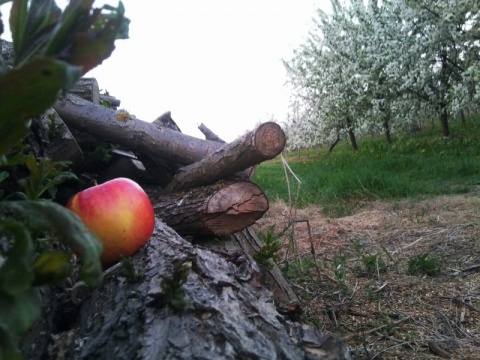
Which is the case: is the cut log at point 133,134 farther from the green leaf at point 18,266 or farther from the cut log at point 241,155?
the green leaf at point 18,266

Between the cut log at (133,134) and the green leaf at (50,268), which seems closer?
the green leaf at (50,268)

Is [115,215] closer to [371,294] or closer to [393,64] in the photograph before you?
[371,294]

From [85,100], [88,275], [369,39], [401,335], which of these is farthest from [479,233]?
[369,39]

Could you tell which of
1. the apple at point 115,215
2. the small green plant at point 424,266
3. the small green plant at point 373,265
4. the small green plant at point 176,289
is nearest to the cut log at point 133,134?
the small green plant at point 373,265

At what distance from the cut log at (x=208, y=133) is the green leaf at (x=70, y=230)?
2.77 m

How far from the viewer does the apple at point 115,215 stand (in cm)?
147

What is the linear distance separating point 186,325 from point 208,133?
2.50 m

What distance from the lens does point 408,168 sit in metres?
7.46

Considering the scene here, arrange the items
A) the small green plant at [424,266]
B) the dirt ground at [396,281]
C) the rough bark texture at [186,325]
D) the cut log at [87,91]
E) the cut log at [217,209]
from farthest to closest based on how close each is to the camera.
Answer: the cut log at [87,91], the small green plant at [424,266], the cut log at [217,209], the dirt ground at [396,281], the rough bark texture at [186,325]

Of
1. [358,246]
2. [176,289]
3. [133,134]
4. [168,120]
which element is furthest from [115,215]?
[358,246]

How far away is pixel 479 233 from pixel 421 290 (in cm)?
125

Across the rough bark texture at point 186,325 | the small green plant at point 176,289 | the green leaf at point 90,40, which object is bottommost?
the rough bark texture at point 186,325

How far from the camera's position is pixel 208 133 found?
3.45 metres

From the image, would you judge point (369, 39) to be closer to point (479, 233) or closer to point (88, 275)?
point (479, 233)
